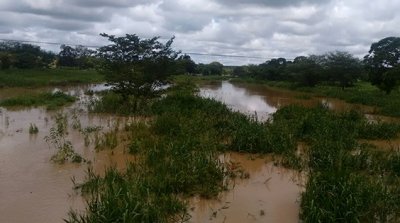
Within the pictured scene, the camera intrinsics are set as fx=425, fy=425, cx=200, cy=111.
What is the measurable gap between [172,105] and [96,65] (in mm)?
4621

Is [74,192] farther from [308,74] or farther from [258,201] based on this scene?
[308,74]

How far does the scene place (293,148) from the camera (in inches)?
474

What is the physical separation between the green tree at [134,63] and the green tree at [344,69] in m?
30.5

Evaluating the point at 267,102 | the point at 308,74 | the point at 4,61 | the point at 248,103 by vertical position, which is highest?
the point at 4,61

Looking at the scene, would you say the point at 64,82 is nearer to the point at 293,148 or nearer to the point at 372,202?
the point at 293,148

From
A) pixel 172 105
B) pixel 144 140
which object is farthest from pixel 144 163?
pixel 172 105

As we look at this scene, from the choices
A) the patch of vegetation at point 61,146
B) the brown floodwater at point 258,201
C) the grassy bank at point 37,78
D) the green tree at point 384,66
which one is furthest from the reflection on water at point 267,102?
the grassy bank at point 37,78

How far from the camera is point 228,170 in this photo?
31.1 ft

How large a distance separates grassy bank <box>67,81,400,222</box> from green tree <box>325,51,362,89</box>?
104 ft

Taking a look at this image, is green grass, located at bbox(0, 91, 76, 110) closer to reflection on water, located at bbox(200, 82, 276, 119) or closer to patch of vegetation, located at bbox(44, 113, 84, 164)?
patch of vegetation, located at bbox(44, 113, 84, 164)

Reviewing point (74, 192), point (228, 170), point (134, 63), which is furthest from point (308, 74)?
point (74, 192)

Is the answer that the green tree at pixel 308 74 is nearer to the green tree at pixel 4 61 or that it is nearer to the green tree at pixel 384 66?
the green tree at pixel 384 66

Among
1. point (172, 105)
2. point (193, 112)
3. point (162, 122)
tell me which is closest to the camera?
point (162, 122)

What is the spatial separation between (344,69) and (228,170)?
1577 inches
